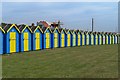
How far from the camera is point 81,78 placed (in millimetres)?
8734

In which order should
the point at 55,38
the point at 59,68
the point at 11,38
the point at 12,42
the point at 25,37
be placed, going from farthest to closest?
the point at 55,38
the point at 25,37
the point at 12,42
the point at 11,38
the point at 59,68

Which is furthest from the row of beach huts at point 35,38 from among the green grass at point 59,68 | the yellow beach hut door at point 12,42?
the green grass at point 59,68

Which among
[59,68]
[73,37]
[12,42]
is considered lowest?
[59,68]

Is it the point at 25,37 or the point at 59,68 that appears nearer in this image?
the point at 59,68

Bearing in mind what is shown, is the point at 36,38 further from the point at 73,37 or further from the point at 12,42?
the point at 73,37

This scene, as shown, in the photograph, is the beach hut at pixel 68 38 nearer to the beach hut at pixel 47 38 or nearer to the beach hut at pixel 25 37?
the beach hut at pixel 47 38

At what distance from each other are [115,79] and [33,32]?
54.4ft

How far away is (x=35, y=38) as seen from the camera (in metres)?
25.1

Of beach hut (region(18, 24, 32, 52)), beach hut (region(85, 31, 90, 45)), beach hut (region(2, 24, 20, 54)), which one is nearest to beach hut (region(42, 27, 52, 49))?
beach hut (region(18, 24, 32, 52))

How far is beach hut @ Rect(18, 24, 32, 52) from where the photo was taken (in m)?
22.5

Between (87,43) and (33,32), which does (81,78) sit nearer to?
(33,32)

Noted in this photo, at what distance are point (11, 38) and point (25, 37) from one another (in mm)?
2378

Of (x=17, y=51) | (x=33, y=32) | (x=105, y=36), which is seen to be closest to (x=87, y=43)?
(x=105, y=36)

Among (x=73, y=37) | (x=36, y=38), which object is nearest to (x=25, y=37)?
(x=36, y=38)
